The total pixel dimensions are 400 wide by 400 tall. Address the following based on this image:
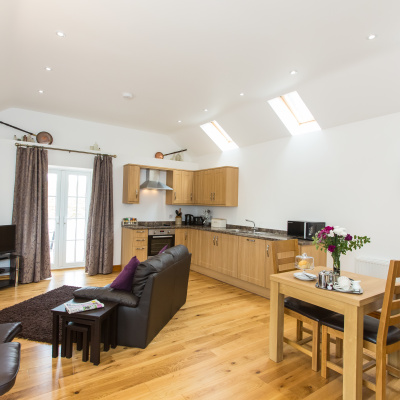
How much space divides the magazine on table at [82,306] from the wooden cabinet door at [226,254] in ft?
9.23

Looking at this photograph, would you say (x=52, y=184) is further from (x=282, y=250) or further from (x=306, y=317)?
(x=306, y=317)

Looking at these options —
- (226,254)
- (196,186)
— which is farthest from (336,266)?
(196,186)

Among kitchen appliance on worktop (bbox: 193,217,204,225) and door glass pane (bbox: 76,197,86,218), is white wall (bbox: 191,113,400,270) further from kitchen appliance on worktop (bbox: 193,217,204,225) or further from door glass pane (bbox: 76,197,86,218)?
door glass pane (bbox: 76,197,86,218)

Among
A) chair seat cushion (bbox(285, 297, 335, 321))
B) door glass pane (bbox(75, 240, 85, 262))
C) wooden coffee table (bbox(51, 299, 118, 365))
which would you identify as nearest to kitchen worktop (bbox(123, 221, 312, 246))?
door glass pane (bbox(75, 240, 85, 262))

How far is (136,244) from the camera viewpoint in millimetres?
5660

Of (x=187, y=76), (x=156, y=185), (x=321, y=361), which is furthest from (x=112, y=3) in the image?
(x=156, y=185)

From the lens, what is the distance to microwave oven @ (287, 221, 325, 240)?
167 inches

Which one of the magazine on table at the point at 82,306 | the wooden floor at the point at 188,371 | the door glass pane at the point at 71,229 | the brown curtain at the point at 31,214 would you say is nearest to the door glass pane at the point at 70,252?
the door glass pane at the point at 71,229

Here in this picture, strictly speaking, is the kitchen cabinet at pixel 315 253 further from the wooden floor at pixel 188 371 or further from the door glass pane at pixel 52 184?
the door glass pane at pixel 52 184

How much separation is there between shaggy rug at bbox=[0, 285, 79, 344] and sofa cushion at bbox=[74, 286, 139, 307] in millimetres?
618

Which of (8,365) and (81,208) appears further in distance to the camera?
(81,208)

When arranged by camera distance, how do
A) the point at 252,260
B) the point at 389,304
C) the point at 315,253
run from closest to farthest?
the point at 389,304 → the point at 315,253 → the point at 252,260

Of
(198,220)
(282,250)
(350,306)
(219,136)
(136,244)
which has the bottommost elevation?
(136,244)

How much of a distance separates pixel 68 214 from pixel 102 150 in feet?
4.98
